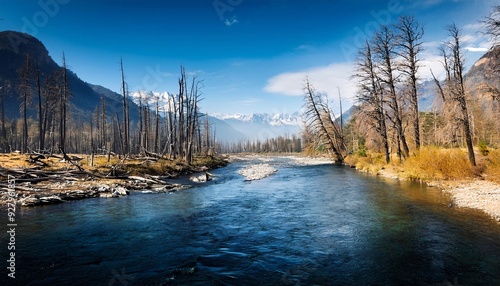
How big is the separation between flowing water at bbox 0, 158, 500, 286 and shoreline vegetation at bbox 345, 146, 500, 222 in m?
1.24

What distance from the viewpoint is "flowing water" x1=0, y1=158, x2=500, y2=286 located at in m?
6.86

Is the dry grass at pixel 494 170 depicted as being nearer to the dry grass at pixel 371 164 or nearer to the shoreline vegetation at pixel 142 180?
the shoreline vegetation at pixel 142 180

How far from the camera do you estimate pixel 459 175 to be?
20.5 metres

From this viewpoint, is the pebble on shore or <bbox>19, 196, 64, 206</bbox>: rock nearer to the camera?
<bbox>19, 196, 64, 206</bbox>: rock

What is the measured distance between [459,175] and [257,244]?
19262 mm

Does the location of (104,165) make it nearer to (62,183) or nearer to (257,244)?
(62,183)

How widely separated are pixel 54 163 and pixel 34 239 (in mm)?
18336

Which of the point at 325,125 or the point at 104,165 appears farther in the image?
the point at 325,125

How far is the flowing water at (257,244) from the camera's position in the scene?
686 cm

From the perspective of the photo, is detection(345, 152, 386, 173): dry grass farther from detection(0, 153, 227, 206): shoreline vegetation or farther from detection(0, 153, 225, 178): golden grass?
detection(0, 153, 225, 178): golden grass

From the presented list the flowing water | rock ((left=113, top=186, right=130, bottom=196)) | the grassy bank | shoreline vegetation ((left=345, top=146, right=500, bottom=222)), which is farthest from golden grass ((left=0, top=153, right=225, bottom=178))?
the grassy bank

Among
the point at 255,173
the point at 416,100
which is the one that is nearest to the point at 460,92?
the point at 416,100

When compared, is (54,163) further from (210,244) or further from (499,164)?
(499,164)

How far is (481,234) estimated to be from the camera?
31.2 ft
